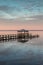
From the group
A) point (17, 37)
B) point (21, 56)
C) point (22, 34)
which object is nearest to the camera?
point (21, 56)

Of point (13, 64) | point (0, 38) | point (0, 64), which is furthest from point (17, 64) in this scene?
point (0, 38)

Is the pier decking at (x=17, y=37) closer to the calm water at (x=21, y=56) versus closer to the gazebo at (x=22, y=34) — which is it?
the gazebo at (x=22, y=34)

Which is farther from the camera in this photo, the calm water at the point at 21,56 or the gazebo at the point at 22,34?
the gazebo at the point at 22,34

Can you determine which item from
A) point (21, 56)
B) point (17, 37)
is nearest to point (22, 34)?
point (17, 37)

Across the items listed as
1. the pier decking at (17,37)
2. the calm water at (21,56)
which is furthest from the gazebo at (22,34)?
the calm water at (21,56)

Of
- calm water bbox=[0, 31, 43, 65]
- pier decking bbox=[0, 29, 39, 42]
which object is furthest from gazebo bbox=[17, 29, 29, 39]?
calm water bbox=[0, 31, 43, 65]

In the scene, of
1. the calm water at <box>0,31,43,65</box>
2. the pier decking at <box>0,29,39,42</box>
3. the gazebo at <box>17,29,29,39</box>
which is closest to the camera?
the calm water at <box>0,31,43,65</box>

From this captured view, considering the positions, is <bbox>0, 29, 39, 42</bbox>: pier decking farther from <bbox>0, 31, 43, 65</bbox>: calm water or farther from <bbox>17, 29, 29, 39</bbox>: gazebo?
<bbox>0, 31, 43, 65</bbox>: calm water

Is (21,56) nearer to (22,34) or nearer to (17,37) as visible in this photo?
(17,37)

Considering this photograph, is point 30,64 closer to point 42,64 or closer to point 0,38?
point 42,64

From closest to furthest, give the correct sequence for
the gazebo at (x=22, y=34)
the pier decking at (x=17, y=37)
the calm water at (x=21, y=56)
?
the calm water at (x=21, y=56) → the pier decking at (x=17, y=37) → the gazebo at (x=22, y=34)

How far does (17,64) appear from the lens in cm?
1852

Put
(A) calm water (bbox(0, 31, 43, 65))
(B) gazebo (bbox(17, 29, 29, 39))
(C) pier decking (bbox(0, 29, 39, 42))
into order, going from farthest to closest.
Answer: (B) gazebo (bbox(17, 29, 29, 39)) → (C) pier decking (bbox(0, 29, 39, 42)) → (A) calm water (bbox(0, 31, 43, 65))

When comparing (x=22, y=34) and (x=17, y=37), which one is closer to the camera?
(x=17, y=37)
